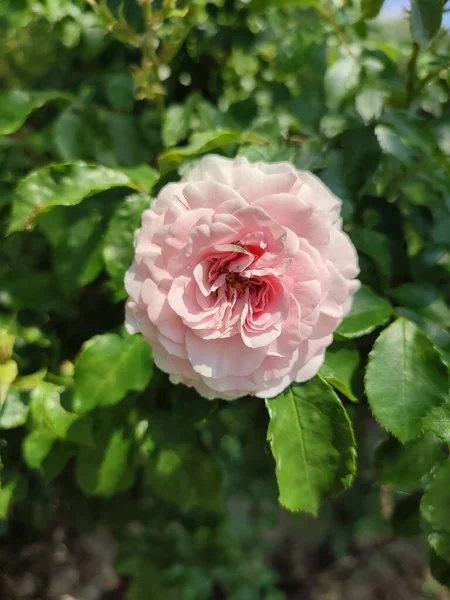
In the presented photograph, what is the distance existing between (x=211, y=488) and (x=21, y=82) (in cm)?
85

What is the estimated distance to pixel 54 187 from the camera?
2.02 feet

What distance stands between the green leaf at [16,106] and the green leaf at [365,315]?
49cm

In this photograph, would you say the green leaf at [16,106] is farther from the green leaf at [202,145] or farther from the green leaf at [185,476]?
the green leaf at [185,476]

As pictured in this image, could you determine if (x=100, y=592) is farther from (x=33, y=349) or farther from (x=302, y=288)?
(x=302, y=288)

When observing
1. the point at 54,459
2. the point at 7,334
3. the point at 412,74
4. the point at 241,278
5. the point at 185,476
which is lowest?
the point at 185,476

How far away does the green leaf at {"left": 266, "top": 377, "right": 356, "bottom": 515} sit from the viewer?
0.52 meters

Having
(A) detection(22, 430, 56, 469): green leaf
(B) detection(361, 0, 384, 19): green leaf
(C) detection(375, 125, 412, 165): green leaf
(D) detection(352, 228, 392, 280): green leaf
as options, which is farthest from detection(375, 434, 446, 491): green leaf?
(B) detection(361, 0, 384, 19): green leaf

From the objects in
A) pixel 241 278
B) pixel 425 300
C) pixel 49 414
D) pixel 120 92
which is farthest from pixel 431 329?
pixel 120 92

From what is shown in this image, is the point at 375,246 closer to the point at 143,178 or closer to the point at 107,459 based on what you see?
the point at 143,178

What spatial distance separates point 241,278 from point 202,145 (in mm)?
168

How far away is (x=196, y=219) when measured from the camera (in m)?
0.47

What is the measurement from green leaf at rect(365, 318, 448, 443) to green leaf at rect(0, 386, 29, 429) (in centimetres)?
43

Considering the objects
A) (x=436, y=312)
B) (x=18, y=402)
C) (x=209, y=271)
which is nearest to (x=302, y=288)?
(x=209, y=271)

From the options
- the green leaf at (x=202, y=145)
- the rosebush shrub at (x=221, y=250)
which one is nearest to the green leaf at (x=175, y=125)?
the rosebush shrub at (x=221, y=250)
